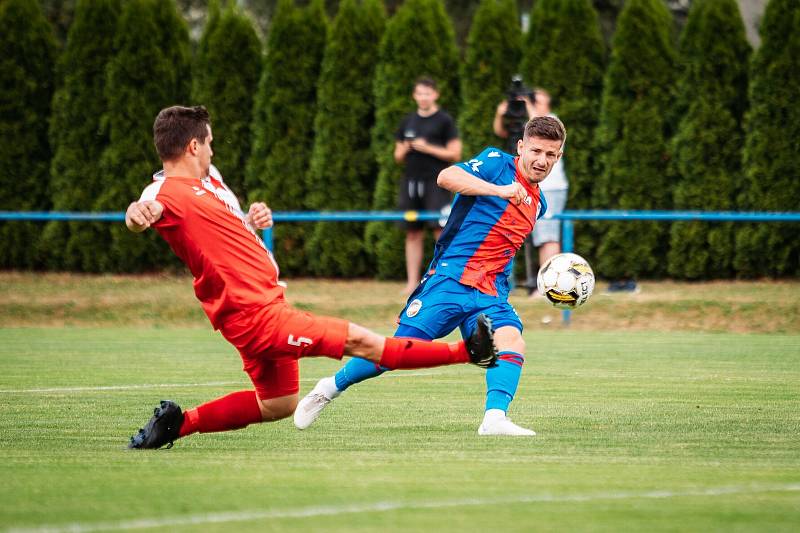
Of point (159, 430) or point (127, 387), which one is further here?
point (127, 387)

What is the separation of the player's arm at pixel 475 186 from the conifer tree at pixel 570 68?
10.9m

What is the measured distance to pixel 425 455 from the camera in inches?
259

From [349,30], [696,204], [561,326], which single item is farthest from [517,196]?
[349,30]

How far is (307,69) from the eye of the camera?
19.7 metres

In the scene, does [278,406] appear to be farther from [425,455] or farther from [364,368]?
[425,455]

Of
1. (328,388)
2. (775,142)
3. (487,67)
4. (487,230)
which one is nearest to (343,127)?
(487,67)

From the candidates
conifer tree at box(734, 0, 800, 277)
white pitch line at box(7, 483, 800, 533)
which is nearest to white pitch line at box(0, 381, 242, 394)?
white pitch line at box(7, 483, 800, 533)

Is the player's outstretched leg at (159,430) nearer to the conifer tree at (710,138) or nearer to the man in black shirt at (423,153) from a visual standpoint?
the man in black shirt at (423,153)

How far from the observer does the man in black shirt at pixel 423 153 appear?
16266 millimetres

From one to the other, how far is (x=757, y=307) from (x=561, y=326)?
2.40 meters

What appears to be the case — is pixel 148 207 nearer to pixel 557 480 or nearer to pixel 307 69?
pixel 557 480

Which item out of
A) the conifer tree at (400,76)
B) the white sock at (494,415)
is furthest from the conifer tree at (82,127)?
the white sock at (494,415)

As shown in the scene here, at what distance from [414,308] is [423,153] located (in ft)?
29.7

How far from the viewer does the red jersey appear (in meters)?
6.61
